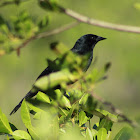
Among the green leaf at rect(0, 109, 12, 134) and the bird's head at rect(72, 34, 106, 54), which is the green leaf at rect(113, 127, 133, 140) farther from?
the bird's head at rect(72, 34, 106, 54)

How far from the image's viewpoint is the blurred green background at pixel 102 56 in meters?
13.2

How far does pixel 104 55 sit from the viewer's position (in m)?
13.8

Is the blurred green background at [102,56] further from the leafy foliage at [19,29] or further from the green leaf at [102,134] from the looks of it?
the leafy foliage at [19,29]

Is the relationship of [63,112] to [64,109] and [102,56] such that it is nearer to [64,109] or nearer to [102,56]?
[64,109]

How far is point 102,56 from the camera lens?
1387 centimetres

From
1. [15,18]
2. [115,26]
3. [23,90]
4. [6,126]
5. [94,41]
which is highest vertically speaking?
[115,26]

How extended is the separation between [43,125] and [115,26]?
1.87 feet

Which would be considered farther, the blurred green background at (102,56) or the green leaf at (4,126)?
the blurred green background at (102,56)

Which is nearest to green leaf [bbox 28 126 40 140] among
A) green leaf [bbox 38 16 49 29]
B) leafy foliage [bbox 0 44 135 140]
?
leafy foliage [bbox 0 44 135 140]

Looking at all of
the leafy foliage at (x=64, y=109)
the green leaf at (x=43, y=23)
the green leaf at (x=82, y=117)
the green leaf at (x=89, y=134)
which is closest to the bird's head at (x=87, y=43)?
the leafy foliage at (x=64, y=109)

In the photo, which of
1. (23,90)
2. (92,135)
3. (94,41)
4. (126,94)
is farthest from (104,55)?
(92,135)

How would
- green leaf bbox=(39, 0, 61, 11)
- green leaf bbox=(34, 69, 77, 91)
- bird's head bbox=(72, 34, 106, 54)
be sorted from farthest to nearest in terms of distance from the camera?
bird's head bbox=(72, 34, 106, 54), green leaf bbox=(39, 0, 61, 11), green leaf bbox=(34, 69, 77, 91)

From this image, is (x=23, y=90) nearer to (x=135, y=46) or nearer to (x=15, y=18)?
(x=135, y=46)

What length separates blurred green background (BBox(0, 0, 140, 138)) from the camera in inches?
519
